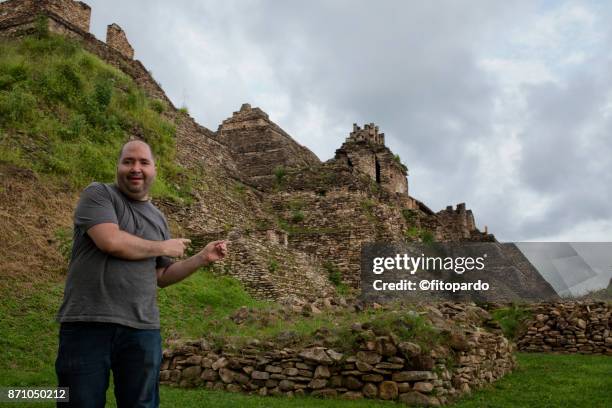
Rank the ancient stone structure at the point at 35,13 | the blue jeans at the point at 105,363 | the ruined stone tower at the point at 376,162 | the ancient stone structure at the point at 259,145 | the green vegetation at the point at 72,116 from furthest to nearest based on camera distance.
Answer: the ruined stone tower at the point at 376,162 < the ancient stone structure at the point at 259,145 < the ancient stone structure at the point at 35,13 < the green vegetation at the point at 72,116 < the blue jeans at the point at 105,363

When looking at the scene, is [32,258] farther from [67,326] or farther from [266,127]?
[266,127]

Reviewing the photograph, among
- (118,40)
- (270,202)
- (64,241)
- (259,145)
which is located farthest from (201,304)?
(259,145)

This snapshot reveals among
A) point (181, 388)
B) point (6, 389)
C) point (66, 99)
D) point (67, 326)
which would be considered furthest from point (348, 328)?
point (66, 99)

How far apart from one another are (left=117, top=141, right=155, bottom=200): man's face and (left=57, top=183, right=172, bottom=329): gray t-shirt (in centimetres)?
11

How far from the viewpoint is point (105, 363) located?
3.23 meters

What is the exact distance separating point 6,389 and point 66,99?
12.0 m

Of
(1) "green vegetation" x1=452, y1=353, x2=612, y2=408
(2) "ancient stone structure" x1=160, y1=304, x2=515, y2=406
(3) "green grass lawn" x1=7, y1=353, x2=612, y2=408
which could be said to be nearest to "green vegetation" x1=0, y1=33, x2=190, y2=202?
(2) "ancient stone structure" x1=160, y1=304, x2=515, y2=406

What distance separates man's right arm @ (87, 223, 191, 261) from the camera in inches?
129

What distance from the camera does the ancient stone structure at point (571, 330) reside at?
13.4 meters

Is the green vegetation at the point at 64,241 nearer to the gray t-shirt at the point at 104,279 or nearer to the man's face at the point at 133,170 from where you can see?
the man's face at the point at 133,170

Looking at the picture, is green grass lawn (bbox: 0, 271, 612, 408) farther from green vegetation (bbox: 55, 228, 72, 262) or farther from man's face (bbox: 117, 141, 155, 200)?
man's face (bbox: 117, 141, 155, 200)

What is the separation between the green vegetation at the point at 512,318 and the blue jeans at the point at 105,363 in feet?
41.9

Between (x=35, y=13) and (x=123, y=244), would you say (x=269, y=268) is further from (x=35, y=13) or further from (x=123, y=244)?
(x=123, y=244)

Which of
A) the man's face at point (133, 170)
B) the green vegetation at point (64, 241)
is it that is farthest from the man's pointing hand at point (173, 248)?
the green vegetation at point (64, 241)
